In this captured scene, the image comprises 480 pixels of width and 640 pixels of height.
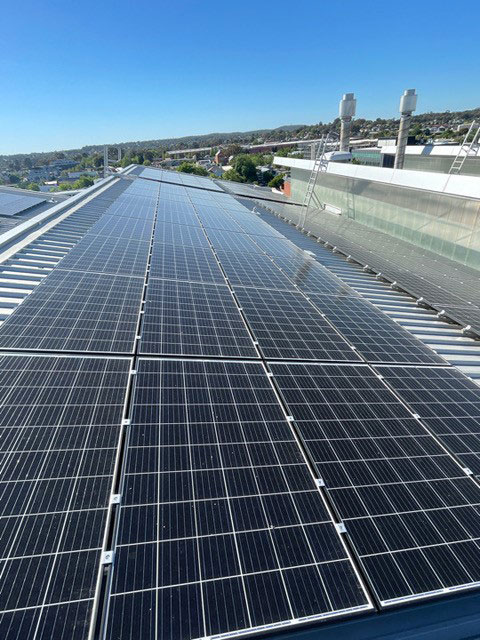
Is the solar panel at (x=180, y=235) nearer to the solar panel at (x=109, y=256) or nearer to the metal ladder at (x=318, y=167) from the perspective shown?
the solar panel at (x=109, y=256)

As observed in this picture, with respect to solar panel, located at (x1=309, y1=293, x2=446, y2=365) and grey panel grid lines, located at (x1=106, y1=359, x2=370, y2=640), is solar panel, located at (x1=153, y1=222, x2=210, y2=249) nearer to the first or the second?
solar panel, located at (x1=309, y1=293, x2=446, y2=365)

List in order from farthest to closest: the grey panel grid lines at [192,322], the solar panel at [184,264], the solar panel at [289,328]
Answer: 1. the solar panel at [184,264]
2. the solar panel at [289,328]
3. the grey panel grid lines at [192,322]

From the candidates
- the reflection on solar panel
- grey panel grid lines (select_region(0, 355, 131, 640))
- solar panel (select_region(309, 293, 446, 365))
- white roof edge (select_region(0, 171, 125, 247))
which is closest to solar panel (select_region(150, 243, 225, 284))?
solar panel (select_region(309, 293, 446, 365))

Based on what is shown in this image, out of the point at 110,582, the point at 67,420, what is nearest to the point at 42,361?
the point at 67,420

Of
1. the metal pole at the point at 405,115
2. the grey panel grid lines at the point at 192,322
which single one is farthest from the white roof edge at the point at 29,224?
the metal pole at the point at 405,115

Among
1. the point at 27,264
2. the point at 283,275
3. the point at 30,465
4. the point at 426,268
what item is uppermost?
the point at 27,264

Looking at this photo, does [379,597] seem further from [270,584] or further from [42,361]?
[42,361]
